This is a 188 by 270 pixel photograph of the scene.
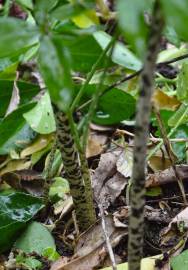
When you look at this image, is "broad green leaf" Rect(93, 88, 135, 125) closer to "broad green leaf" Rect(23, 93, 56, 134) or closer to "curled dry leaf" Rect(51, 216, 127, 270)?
"broad green leaf" Rect(23, 93, 56, 134)

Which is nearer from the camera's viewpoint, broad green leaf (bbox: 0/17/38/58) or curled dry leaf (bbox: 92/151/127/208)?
broad green leaf (bbox: 0/17/38/58)

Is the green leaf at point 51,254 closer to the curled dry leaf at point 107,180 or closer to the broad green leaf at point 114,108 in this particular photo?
the curled dry leaf at point 107,180

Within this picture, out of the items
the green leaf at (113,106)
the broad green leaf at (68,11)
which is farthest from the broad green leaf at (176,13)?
the green leaf at (113,106)

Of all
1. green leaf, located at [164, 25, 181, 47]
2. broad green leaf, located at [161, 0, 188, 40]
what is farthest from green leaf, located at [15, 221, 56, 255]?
broad green leaf, located at [161, 0, 188, 40]

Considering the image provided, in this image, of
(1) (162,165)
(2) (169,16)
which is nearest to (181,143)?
(1) (162,165)

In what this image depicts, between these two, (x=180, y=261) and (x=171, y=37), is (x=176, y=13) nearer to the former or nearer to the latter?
(x=171, y=37)

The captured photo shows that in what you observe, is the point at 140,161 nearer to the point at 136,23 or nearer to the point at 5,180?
the point at 136,23
